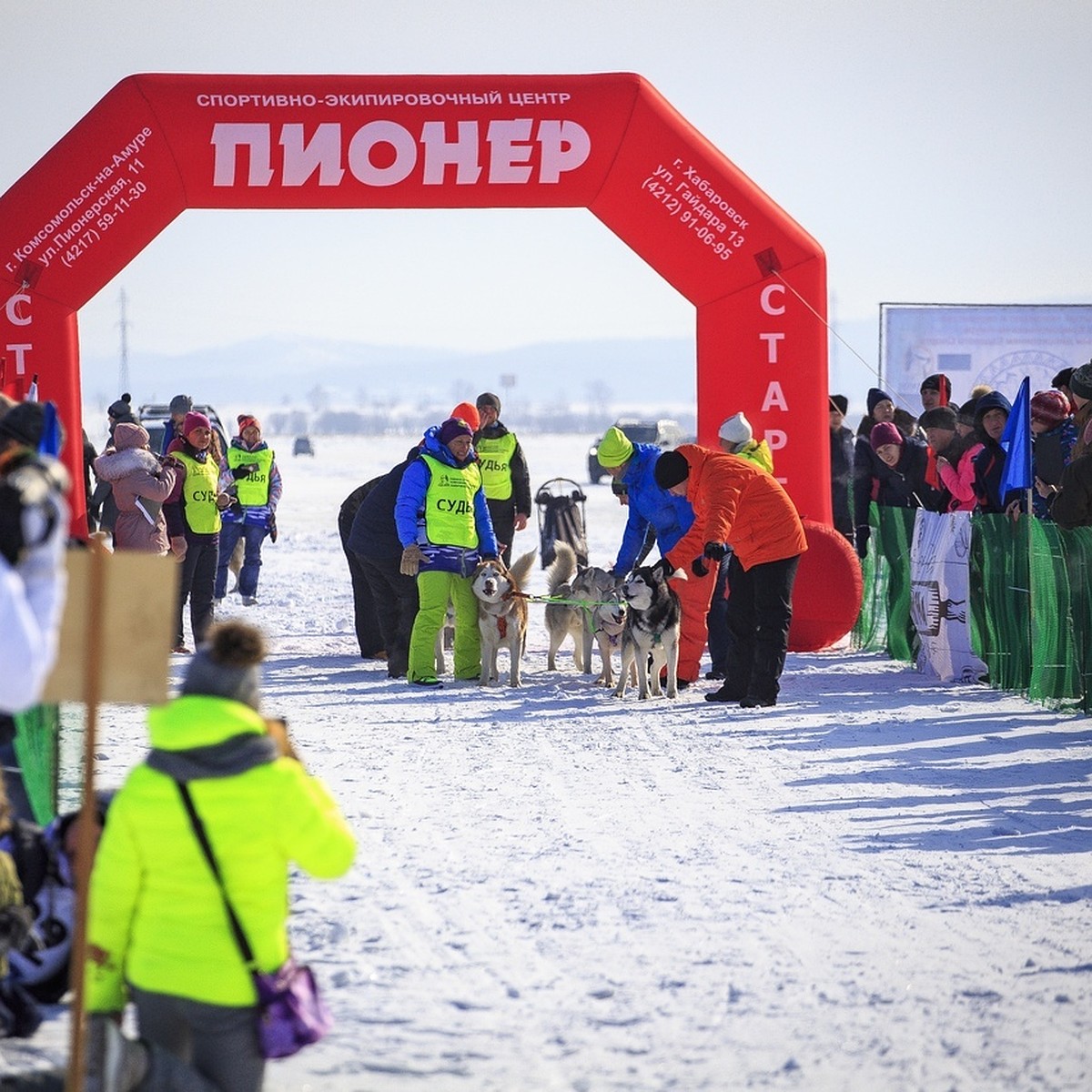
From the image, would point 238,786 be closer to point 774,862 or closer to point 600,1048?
point 600,1048

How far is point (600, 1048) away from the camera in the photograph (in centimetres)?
388

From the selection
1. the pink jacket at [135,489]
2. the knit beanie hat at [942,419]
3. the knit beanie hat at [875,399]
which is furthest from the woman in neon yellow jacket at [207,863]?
the knit beanie hat at [875,399]

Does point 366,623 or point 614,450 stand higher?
point 614,450

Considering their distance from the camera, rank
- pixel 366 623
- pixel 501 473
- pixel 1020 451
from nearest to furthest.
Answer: pixel 1020 451, pixel 366 623, pixel 501 473

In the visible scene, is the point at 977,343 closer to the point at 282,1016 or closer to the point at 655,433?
the point at 282,1016

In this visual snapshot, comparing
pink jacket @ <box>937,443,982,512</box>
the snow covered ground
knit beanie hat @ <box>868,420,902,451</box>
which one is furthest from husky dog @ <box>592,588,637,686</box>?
knit beanie hat @ <box>868,420,902,451</box>

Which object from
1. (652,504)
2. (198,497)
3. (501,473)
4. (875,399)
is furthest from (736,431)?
(198,497)

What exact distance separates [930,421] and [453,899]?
21.0 ft

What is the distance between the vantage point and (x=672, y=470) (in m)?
8.85

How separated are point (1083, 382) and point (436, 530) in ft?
12.3

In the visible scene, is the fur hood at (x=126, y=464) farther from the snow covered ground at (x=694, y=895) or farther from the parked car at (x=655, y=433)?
the parked car at (x=655, y=433)

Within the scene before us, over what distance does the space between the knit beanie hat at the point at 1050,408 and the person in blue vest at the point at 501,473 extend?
3647 millimetres

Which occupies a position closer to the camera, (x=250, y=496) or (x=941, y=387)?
(x=941, y=387)

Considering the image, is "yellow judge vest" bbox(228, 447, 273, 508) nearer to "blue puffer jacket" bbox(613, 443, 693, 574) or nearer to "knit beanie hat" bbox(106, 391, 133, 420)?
"knit beanie hat" bbox(106, 391, 133, 420)
